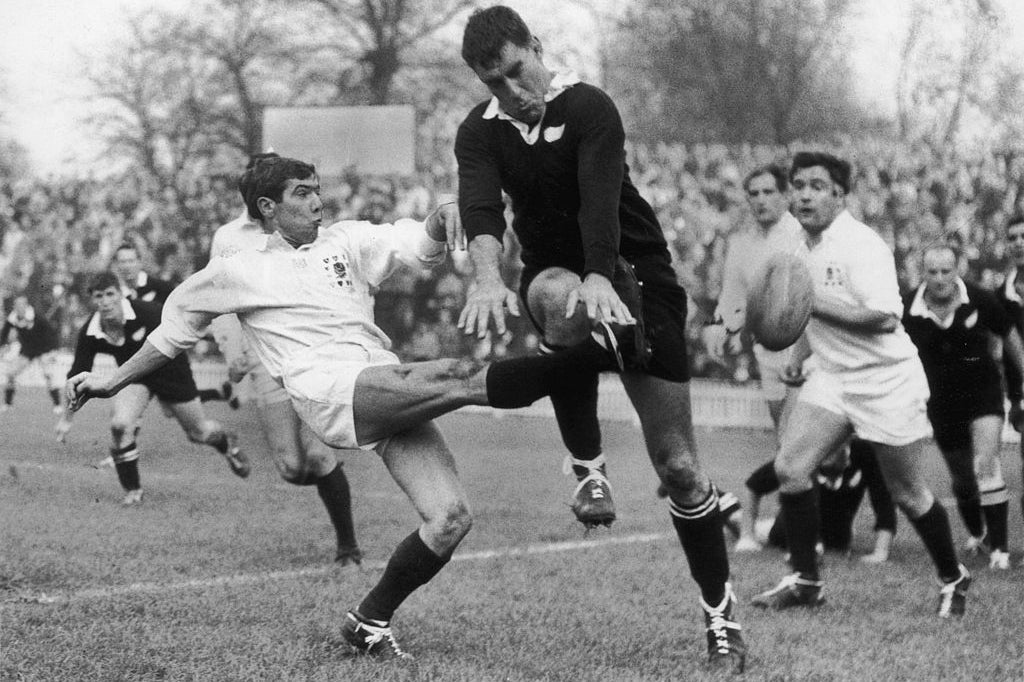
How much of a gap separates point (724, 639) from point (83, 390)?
2644 millimetres

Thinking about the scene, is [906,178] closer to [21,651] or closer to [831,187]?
[831,187]

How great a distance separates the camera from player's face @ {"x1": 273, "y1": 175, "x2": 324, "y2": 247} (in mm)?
5355

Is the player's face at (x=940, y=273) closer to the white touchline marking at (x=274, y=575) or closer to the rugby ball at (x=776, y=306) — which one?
the white touchline marking at (x=274, y=575)

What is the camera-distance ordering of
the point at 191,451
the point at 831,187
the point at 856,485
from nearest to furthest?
the point at 831,187 < the point at 856,485 < the point at 191,451

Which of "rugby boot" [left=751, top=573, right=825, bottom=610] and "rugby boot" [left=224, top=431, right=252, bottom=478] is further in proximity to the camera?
"rugby boot" [left=224, top=431, right=252, bottom=478]

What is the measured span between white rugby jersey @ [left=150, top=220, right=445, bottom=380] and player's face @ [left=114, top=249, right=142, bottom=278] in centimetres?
550

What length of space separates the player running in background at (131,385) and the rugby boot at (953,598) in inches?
218

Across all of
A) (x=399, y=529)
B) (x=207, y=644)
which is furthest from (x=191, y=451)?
(x=207, y=644)

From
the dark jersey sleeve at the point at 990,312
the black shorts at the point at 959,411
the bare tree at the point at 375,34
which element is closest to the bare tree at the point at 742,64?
the bare tree at the point at 375,34

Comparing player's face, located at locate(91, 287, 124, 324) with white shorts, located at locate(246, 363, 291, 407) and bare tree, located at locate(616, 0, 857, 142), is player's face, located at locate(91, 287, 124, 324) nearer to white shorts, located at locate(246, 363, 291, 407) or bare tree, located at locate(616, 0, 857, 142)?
white shorts, located at locate(246, 363, 291, 407)

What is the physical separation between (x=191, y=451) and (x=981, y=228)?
9.57 meters

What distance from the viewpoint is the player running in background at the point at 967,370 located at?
7.95 metres

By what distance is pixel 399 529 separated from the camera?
8883 millimetres

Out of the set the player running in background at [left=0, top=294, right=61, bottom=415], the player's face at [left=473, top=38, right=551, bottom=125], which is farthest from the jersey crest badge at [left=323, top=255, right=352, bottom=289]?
the player running in background at [left=0, top=294, right=61, bottom=415]
